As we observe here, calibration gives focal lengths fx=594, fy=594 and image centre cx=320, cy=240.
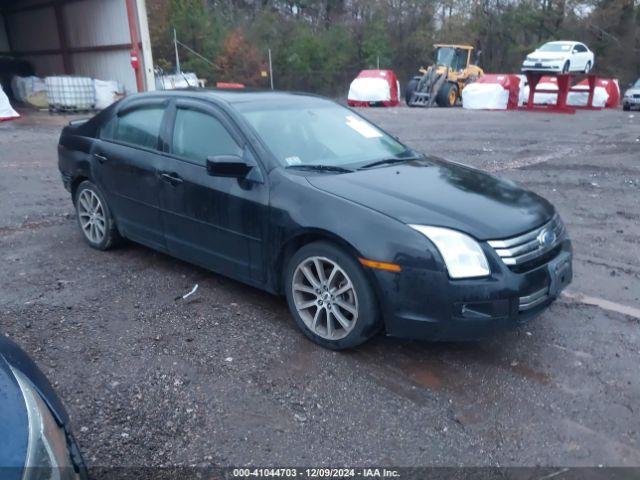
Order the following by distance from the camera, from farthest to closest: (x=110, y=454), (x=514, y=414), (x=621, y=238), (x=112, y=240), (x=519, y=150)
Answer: (x=519, y=150) → (x=621, y=238) → (x=112, y=240) → (x=514, y=414) → (x=110, y=454)

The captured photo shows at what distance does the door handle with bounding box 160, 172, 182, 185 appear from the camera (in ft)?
14.9

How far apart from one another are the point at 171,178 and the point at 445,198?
6.96 ft

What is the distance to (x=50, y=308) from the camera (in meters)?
4.47

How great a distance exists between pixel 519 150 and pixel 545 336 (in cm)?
831

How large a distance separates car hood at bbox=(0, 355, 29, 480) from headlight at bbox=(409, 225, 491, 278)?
2.22 m

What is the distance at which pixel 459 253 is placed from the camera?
11.0 ft

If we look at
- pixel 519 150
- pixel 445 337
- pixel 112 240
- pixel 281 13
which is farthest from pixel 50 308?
pixel 281 13

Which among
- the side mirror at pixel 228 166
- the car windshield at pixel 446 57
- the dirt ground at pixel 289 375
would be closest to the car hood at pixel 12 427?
the dirt ground at pixel 289 375

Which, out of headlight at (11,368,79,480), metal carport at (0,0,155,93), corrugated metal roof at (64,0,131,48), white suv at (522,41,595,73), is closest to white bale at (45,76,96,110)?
metal carport at (0,0,155,93)

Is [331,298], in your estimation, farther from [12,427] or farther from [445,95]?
[445,95]

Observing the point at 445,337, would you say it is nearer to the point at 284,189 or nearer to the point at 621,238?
the point at 284,189

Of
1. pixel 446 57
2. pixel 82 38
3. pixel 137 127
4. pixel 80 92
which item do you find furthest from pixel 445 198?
pixel 446 57

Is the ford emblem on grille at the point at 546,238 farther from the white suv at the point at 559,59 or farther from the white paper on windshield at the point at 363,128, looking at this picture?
the white suv at the point at 559,59

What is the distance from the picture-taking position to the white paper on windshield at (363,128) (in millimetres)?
4844
